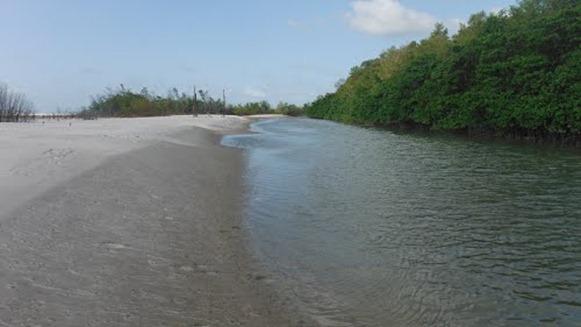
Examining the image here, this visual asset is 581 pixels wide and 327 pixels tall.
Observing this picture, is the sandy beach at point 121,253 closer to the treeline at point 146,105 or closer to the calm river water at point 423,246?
the calm river water at point 423,246

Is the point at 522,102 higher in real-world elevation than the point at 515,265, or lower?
higher

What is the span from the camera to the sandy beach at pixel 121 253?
4.50m

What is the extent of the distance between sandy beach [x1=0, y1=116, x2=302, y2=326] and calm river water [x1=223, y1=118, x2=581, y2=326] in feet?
1.93

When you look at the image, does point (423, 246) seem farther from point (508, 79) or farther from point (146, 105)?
point (146, 105)

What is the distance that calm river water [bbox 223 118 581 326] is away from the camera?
5137 mm

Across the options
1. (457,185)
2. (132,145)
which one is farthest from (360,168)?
(132,145)

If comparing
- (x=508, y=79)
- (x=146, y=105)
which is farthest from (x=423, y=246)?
Result: (x=146, y=105)

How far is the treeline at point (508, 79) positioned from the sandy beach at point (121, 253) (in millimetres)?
24285

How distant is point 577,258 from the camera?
682 centimetres

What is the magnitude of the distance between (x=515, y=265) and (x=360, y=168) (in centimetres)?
1032

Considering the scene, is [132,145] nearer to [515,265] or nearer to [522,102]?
[515,265]

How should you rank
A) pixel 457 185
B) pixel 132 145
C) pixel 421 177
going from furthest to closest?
pixel 132 145
pixel 421 177
pixel 457 185

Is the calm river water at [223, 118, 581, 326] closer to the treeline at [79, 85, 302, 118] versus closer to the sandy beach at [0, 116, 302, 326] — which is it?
the sandy beach at [0, 116, 302, 326]

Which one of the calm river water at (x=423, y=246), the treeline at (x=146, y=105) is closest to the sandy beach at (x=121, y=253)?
the calm river water at (x=423, y=246)
